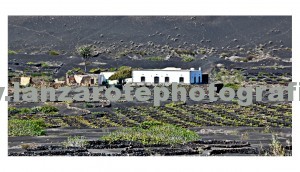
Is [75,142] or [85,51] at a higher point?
[85,51]

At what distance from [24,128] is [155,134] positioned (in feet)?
10.2

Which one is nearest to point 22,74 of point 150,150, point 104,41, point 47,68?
point 47,68

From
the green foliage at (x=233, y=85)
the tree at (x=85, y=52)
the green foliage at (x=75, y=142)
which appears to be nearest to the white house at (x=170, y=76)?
the green foliage at (x=233, y=85)

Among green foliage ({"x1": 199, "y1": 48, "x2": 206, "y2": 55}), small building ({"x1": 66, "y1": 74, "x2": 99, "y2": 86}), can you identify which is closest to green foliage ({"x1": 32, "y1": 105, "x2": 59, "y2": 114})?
small building ({"x1": 66, "y1": 74, "x2": 99, "y2": 86})

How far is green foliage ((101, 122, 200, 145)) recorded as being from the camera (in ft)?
56.6

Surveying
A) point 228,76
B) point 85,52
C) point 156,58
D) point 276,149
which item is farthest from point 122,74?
point 276,149

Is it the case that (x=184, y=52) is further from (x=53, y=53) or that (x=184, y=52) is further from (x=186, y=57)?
(x=53, y=53)

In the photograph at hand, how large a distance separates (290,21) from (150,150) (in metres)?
4.37

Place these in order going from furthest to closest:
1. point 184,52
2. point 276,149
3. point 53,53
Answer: point 53,53 < point 184,52 < point 276,149

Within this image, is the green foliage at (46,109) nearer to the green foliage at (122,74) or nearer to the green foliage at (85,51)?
the green foliage at (85,51)

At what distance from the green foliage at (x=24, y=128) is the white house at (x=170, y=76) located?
269 cm

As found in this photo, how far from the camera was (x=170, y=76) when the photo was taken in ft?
57.2

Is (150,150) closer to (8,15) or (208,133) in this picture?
(208,133)

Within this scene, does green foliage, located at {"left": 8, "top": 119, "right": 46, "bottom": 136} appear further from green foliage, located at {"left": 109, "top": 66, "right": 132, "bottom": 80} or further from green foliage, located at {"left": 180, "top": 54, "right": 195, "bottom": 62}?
green foliage, located at {"left": 180, "top": 54, "right": 195, "bottom": 62}
